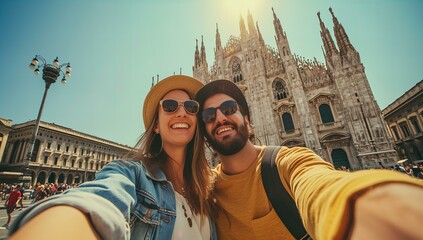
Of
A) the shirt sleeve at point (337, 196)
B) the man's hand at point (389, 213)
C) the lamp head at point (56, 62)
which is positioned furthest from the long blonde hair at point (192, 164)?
the lamp head at point (56, 62)

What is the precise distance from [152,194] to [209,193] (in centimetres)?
70

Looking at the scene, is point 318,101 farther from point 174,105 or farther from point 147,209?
point 147,209

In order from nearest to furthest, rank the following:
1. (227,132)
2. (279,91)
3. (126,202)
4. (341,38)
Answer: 1. (126,202)
2. (227,132)
3. (341,38)
4. (279,91)

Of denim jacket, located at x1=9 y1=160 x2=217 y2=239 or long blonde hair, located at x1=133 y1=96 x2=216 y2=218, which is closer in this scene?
denim jacket, located at x1=9 y1=160 x2=217 y2=239

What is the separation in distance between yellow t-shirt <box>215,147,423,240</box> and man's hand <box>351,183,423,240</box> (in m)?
0.02

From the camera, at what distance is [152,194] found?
3.54 feet

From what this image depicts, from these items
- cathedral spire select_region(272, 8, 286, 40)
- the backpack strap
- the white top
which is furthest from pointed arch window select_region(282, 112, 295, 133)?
the white top

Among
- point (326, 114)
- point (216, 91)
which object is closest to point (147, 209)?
point (216, 91)

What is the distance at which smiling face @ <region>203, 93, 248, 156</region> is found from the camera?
5.93 feet

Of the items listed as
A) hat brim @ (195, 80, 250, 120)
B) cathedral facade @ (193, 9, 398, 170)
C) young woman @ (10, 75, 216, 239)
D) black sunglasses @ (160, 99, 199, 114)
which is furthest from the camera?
cathedral facade @ (193, 9, 398, 170)

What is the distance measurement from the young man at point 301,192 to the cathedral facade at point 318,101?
1404 cm

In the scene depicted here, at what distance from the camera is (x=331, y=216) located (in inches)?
19.1

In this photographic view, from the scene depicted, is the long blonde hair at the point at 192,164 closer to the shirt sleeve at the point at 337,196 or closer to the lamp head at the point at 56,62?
the shirt sleeve at the point at 337,196

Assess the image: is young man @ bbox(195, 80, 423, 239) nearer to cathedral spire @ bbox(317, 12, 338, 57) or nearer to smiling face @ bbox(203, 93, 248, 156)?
smiling face @ bbox(203, 93, 248, 156)
